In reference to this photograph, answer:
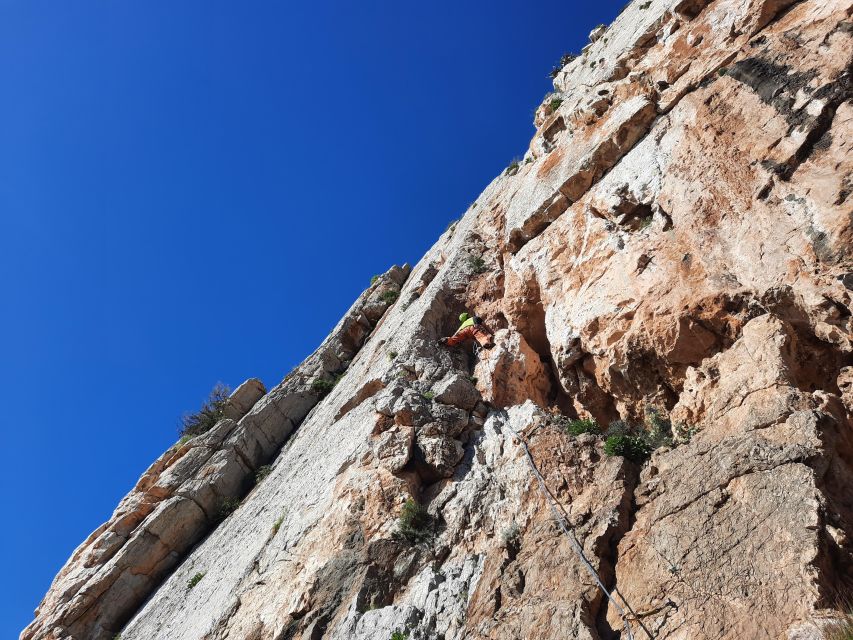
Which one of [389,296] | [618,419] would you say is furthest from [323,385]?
[618,419]

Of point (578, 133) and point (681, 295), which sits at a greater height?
point (578, 133)

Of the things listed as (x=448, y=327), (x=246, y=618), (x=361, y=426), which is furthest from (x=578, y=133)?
(x=246, y=618)

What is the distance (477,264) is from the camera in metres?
19.9

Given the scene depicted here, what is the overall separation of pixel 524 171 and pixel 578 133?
14.3ft

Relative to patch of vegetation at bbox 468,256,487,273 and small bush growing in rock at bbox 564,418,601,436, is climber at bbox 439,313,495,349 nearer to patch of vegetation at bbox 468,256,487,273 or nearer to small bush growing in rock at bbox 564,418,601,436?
patch of vegetation at bbox 468,256,487,273

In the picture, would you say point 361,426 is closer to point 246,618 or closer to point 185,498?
point 246,618

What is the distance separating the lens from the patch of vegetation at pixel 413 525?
36.1 feet

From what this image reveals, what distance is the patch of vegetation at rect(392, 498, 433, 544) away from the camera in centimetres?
1100

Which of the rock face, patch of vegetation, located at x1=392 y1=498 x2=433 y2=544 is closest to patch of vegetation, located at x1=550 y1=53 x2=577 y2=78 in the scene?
the rock face

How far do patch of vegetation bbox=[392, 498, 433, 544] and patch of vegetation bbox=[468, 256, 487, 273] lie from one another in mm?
10165

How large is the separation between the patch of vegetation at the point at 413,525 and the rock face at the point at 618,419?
2.5 inches

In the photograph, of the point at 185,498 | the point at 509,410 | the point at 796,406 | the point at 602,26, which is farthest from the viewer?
the point at 602,26

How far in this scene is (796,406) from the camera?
8102mm

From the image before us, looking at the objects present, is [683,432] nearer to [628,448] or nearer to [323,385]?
[628,448]
